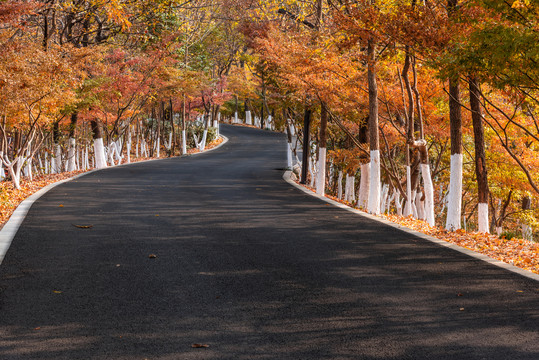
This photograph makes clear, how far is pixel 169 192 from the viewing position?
53.1 feet

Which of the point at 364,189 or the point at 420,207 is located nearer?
the point at 364,189

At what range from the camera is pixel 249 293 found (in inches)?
259

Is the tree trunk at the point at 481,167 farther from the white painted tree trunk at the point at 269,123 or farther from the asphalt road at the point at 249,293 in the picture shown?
the white painted tree trunk at the point at 269,123

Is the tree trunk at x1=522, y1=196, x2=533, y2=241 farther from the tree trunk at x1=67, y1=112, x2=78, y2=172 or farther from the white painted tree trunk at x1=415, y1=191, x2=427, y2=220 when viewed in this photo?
the tree trunk at x1=67, y1=112, x2=78, y2=172

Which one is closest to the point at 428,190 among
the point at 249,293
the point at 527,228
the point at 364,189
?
the point at 364,189

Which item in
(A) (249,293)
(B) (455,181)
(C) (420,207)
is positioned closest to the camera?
(A) (249,293)

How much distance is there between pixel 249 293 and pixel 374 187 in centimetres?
919

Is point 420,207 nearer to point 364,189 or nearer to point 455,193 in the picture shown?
point 364,189

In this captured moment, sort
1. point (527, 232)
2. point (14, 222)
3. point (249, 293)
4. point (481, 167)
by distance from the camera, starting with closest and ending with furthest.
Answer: point (249, 293), point (14, 222), point (481, 167), point (527, 232)

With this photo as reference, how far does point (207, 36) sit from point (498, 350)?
149ft

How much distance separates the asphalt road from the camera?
202 inches

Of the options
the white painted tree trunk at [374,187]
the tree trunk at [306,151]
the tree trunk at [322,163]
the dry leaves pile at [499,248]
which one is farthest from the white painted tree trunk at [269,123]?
the dry leaves pile at [499,248]

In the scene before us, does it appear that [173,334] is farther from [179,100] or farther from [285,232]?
[179,100]

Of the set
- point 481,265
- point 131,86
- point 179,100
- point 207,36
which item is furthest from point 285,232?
point 207,36
